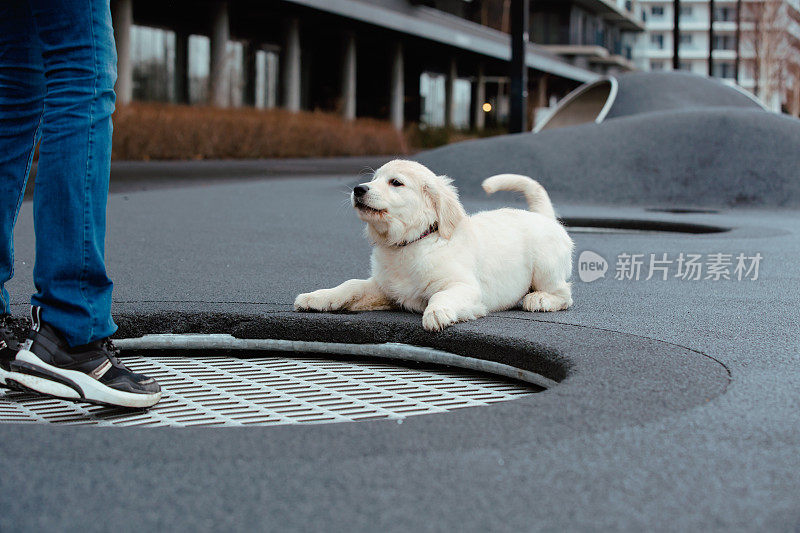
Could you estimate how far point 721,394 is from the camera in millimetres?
2426

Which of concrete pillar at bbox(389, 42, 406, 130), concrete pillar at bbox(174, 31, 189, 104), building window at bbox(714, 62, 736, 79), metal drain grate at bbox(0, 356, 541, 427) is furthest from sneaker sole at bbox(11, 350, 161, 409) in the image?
building window at bbox(714, 62, 736, 79)

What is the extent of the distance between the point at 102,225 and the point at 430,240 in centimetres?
134

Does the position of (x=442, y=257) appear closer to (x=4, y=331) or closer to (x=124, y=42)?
(x=4, y=331)

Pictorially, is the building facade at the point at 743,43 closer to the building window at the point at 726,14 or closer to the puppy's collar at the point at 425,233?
the building window at the point at 726,14

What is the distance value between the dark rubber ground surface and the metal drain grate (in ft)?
0.41

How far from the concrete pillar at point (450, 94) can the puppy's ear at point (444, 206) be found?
37.2 metres

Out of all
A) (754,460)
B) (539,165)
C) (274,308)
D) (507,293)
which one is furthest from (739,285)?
(539,165)

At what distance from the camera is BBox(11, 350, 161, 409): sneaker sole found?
2510 mm

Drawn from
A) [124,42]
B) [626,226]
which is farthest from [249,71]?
[626,226]

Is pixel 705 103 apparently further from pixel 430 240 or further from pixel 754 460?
pixel 754 460

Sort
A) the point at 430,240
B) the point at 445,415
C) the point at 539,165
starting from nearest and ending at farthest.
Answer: the point at 445,415 < the point at 430,240 < the point at 539,165

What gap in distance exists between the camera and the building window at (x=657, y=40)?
107 metres

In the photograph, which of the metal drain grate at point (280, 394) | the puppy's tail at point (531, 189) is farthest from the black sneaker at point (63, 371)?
the puppy's tail at point (531, 189)

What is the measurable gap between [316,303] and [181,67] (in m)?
25.6
